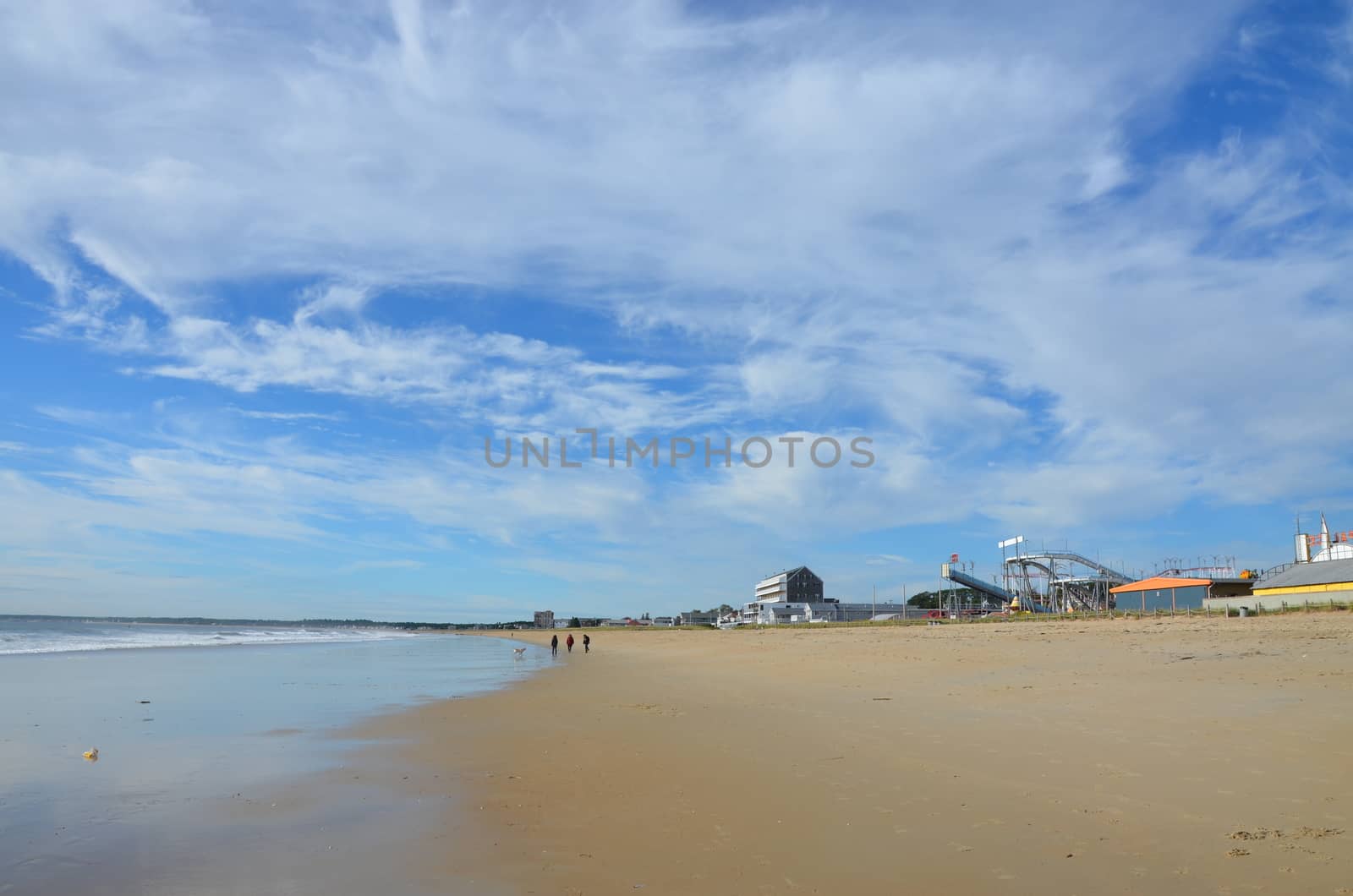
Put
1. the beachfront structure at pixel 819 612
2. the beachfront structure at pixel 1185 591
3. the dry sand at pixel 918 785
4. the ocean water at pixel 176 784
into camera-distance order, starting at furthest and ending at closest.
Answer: the beachfront structure at pixel 819 612 → the beachfront structure at pixel 1185 591 → the ocean water at pixel 176 784 → the dry sand at pixel 918 785

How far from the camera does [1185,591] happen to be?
179ft

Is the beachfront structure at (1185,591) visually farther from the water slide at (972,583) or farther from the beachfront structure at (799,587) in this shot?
the beachfront structure at (799,587)

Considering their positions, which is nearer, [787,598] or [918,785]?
[918,785]

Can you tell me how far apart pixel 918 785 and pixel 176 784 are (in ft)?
30.3

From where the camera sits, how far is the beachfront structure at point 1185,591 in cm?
5369

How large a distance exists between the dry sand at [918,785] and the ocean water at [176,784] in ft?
3.69

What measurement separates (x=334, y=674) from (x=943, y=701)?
78.6 ft

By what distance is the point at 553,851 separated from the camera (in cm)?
747

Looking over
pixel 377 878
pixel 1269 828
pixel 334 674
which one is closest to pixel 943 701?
pixel 1269 828

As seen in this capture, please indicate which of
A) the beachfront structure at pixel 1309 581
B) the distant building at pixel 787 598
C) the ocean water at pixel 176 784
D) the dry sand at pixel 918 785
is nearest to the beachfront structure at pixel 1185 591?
the beachfront structure at pixel 1309 581

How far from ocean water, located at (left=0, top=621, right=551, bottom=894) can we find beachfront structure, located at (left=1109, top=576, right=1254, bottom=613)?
48.5 metres

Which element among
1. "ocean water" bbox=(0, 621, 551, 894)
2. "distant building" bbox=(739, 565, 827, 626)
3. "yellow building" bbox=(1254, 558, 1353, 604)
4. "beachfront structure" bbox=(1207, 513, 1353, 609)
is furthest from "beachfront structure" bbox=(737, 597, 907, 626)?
"ocean water" bbox=(0, 621, 551, 894)

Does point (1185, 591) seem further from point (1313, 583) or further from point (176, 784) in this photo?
point (176, 784)

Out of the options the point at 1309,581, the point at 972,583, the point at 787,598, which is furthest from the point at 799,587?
the point at 1309,581
